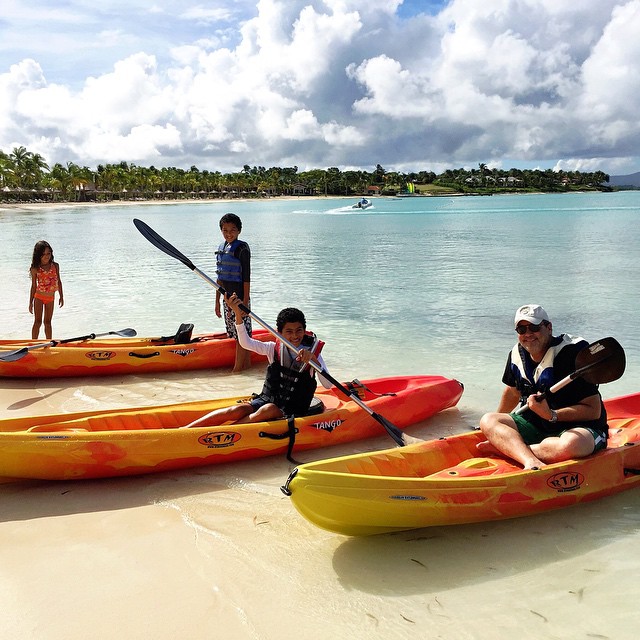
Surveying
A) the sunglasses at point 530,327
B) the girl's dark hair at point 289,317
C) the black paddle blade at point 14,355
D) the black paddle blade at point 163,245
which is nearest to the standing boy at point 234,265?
the black paddle blade at point 163,245

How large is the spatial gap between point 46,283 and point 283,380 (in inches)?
172

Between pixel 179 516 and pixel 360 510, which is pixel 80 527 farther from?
pixel 360 510

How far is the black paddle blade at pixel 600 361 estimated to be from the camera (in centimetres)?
378

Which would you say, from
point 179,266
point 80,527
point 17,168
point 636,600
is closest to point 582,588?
point 636,600

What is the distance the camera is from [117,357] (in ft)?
23.1

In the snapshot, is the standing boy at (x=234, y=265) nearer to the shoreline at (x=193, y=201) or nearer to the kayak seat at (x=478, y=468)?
the kayak seat at (x=478, y=468)

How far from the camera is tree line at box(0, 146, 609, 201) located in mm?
78062

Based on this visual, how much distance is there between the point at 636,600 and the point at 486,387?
3.80 m

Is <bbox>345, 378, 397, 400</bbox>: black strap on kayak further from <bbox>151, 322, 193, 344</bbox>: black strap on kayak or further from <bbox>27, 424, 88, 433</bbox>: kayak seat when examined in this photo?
<bbox>151, 322, 193, 344</bbox>: black strap on kayak

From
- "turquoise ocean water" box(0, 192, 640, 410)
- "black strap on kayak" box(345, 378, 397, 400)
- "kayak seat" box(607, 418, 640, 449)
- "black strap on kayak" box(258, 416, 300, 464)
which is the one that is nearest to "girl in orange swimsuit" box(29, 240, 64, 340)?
"turquoise ocean water" box(0, 192, 640, 410)

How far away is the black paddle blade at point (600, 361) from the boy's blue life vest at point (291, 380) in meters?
1.86

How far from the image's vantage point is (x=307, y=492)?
3189 mm

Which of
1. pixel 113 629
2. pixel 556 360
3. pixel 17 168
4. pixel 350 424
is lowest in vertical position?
pixel 113 629

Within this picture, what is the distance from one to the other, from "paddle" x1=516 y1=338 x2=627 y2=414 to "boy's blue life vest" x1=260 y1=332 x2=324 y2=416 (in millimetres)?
1768
